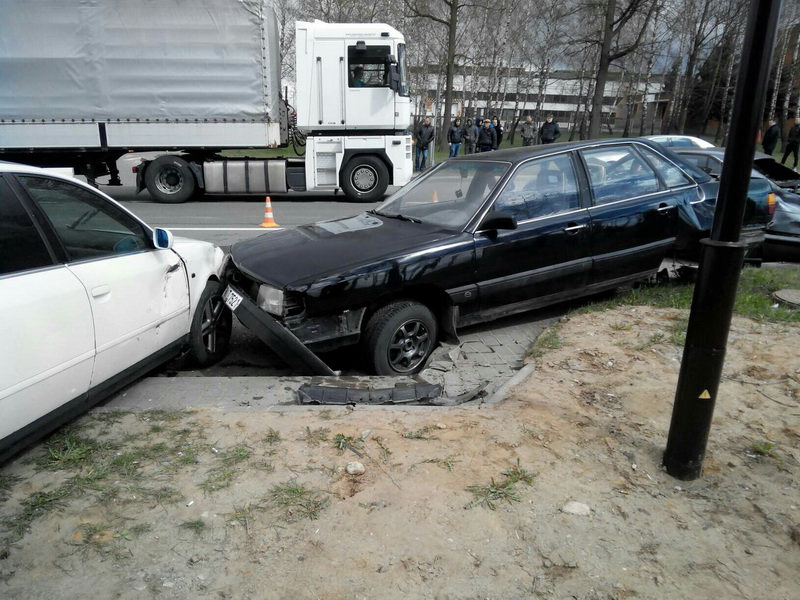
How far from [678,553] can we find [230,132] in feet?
42.7

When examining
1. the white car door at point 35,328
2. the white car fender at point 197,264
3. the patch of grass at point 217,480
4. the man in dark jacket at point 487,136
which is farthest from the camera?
the man in dark jacket at point 487,136

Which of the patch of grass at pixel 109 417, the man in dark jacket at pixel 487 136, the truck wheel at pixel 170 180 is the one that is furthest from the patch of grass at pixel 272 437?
the man in dark jacket at pixel 487 136

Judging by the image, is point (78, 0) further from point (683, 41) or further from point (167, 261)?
point (683, 41)

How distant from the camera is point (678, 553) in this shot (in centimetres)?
240

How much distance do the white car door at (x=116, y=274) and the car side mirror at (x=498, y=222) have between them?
2358mm

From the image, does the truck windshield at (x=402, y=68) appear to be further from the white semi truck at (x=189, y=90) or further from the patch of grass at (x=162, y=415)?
the patch of grass at (x=162, y=415)

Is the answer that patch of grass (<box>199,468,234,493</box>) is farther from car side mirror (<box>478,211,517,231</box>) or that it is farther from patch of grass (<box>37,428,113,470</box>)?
car side mirror (<box>478,211,517,231</box>)

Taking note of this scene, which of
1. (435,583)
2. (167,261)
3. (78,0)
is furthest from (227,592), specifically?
(78,0)

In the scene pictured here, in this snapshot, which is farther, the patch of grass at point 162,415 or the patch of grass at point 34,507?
the patch of grass at point 162,415

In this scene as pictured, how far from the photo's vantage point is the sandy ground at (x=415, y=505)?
7.40ft

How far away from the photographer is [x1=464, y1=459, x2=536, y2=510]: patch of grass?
105 inches

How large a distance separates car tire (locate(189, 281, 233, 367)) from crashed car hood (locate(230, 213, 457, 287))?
334 mm

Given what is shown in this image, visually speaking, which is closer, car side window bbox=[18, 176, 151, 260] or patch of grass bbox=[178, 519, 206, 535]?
patch of grass bbox=[178, 519, 206, 535]

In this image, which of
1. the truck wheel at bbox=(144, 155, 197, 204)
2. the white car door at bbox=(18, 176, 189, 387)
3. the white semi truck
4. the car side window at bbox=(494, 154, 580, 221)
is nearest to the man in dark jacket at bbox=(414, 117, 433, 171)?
the white semi truck
